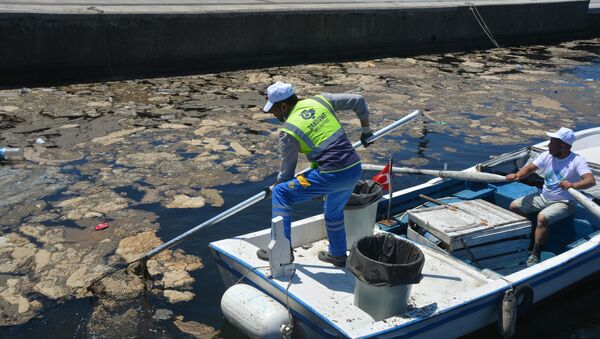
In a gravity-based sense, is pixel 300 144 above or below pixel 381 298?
above

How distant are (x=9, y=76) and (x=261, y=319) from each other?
1075cm

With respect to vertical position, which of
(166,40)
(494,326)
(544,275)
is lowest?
(494,326)

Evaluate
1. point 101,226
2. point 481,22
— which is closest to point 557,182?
point 101,226

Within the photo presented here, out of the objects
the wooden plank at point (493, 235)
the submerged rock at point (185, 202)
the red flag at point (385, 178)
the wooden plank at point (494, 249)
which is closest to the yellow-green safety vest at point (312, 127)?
the red flag at point (385, 178)

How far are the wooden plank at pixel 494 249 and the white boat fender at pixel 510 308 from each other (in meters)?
0.55

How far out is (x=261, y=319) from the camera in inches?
198

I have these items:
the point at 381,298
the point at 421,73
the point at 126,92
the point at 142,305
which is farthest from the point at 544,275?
the point at 421,73

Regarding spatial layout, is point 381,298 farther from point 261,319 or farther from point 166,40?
point 166,40

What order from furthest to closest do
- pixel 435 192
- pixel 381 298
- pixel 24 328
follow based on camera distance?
pixel 435 192
pixel 24 328
pixel 381 298

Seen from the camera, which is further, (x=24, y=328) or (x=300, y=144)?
(x=24, y=328)

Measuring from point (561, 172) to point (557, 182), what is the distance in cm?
12

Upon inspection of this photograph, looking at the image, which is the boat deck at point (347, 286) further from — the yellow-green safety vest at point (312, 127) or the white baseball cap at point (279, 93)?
the white baseball cap at point (279, 93)

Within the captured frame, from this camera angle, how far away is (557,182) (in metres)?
6.63

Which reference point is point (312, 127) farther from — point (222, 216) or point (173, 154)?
point (173, 154)
